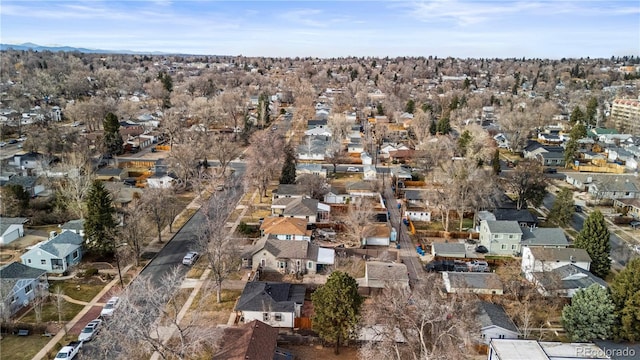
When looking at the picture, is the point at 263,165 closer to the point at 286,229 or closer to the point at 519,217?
the point at 286,229

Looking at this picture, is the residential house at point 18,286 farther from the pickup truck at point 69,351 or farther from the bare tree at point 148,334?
the bare tree at point 148,334

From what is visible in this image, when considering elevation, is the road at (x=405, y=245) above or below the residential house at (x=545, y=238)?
below

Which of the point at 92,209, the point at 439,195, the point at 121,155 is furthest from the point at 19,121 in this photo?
the point at 439,195

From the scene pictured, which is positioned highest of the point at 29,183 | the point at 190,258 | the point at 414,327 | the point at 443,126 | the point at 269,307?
the point at 443,126

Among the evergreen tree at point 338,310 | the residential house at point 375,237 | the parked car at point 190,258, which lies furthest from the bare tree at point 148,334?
the residential house at point 375,237

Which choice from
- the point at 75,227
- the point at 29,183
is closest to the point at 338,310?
the point at 75,227

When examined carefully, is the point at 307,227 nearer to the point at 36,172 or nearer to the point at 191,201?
the point at 191,201
